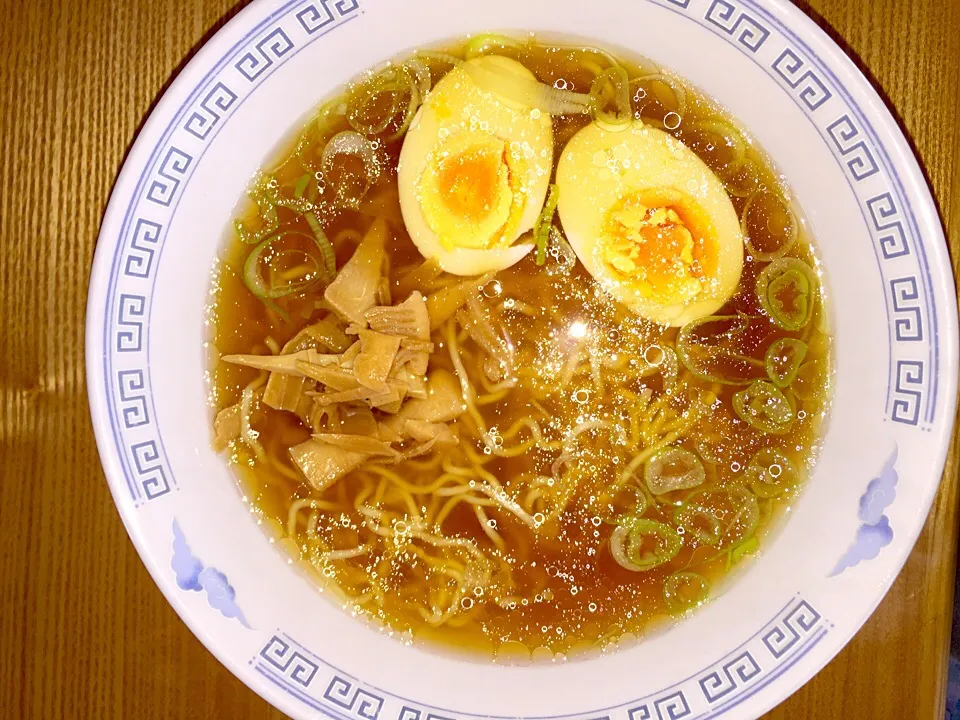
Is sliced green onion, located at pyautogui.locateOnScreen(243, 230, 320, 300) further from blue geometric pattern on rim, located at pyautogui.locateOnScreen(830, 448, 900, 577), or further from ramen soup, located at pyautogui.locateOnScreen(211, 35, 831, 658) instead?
blue geometric pattern on rim, located at pyautogui.locateOnScreen(830, 448, 900, 577)

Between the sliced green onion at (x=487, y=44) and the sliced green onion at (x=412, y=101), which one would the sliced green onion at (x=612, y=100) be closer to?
the sliced green onion at (x=487, y=44)

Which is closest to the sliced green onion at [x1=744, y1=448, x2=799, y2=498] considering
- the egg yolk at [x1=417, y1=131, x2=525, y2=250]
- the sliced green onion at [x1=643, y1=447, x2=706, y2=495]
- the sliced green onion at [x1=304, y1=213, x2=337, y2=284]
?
the sliced green onion at [x1=643, y1=447, x2=706, y2=495]

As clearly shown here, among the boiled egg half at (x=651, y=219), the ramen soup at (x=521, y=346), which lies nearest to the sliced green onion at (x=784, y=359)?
the ramen soup at (x=521, y=346)

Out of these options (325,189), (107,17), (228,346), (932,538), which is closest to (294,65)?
(325,189)

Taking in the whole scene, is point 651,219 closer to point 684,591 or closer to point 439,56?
point 439,56

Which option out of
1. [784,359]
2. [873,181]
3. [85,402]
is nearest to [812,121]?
[873,181]

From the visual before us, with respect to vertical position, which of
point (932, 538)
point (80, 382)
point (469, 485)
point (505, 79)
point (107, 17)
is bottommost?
point (932, 538)

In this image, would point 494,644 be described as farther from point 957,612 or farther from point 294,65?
point 294,65
